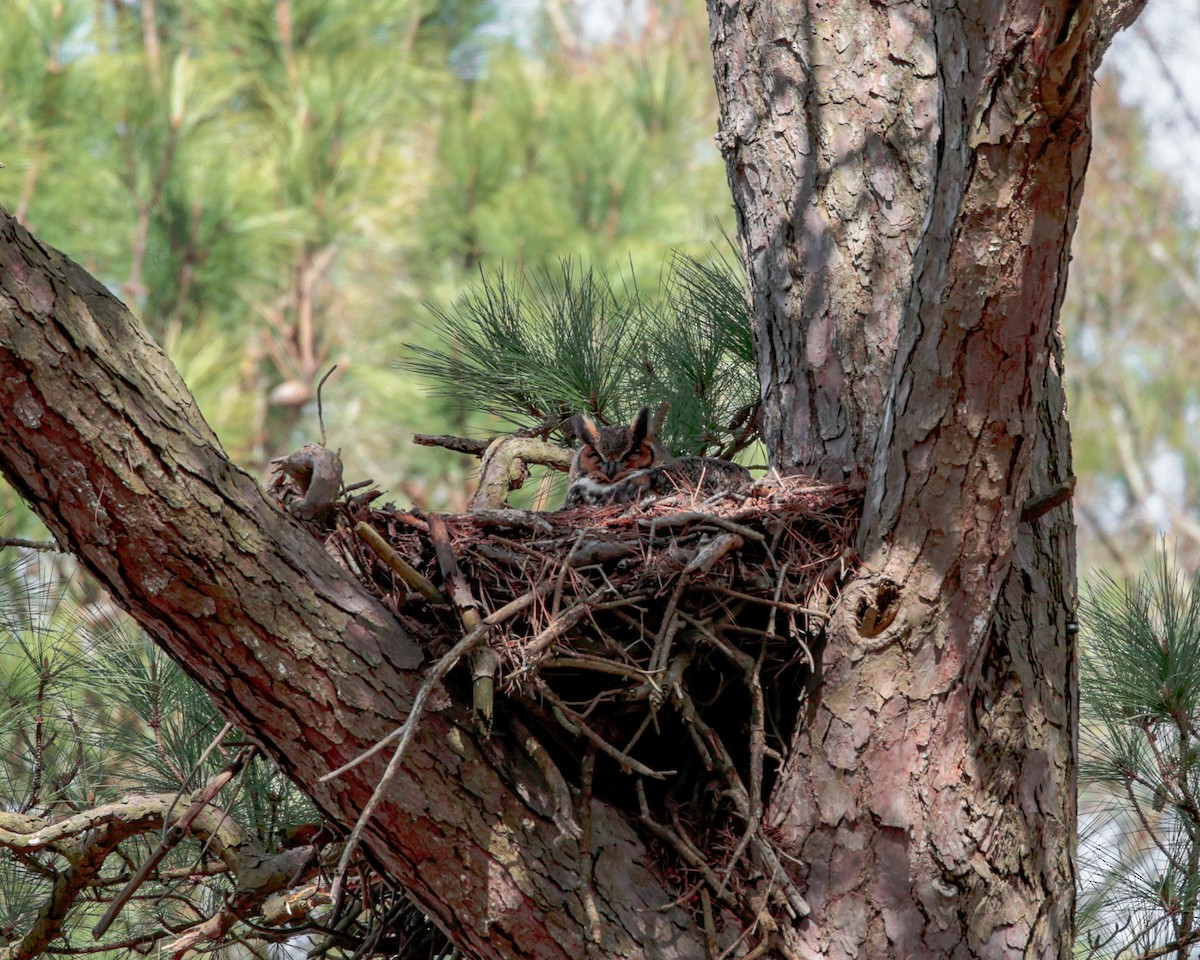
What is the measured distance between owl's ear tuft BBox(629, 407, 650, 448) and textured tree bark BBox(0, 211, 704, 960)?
120 centimetres

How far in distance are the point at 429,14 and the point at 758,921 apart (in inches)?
389

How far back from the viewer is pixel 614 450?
3053 millimetres

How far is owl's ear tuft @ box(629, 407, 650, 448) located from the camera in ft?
9.96

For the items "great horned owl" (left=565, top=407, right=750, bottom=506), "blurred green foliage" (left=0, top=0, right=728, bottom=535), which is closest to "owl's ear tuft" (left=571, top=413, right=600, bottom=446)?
"great horned owl" (left=565, top=407, right=750, bottom=506)

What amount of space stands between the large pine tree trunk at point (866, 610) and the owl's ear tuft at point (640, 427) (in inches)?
40.4

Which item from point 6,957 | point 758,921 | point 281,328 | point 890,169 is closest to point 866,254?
point 890,169

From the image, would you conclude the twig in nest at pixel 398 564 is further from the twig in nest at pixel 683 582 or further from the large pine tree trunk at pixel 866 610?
the twig in nest at pixel 683 582

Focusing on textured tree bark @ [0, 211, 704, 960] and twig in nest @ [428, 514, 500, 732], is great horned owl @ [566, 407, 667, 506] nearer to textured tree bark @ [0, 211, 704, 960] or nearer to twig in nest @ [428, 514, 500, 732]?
twig in nest @ [428, 514, 500, 732]

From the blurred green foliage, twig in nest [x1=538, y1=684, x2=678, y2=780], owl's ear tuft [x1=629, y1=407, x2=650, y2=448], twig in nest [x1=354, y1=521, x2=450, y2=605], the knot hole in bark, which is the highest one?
the blurred green foliage

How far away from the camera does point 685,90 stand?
9508 mm

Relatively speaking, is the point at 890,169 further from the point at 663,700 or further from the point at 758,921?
the point at 758,921

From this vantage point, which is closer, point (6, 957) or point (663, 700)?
point (663, 700)

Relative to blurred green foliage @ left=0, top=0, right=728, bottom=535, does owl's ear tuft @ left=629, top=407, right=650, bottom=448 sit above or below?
below

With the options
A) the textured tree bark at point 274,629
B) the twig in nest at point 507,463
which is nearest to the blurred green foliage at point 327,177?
the twig in nest at point 507,463
